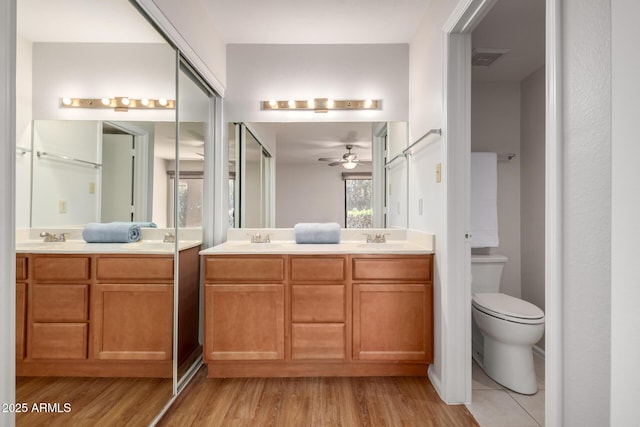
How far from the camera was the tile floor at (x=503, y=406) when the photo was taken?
1.77 m

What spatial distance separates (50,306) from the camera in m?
1.07

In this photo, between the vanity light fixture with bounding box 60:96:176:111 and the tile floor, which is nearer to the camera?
the vanity light fixture with bounding box 60:96:176:111

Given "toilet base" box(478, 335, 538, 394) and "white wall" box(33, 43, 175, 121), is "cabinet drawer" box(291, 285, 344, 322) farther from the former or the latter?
"white wall" box(33, 43, 175, 121)

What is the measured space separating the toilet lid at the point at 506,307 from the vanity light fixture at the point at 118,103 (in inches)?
89.7

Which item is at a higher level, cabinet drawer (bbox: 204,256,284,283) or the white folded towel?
the white folded towel

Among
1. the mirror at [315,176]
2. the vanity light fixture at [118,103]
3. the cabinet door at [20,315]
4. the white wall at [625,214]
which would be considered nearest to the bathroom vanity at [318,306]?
the mirror at [315,176]

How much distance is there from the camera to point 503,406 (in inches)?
75.2

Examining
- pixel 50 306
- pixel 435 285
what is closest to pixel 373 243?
pixel 435 285

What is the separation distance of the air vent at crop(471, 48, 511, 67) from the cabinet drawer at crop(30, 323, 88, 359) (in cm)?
284

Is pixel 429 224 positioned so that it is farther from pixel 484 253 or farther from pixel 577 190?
pixel 577 190

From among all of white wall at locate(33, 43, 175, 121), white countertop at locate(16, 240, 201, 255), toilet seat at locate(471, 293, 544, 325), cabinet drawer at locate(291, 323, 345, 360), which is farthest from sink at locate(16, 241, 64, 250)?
toilet seat at locate(471, 293, 544, 325)

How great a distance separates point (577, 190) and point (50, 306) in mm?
1606

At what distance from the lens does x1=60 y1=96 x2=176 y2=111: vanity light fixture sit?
1.05 m

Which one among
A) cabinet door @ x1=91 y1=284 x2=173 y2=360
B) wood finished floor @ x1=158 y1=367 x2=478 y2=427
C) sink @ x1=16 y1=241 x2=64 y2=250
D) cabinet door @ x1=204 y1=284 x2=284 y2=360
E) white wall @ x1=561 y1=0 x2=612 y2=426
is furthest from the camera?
cabinet door @ x1=204 y1=284 x2=284 y2=360
